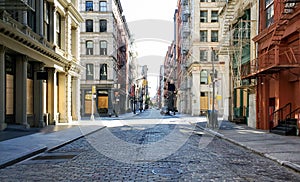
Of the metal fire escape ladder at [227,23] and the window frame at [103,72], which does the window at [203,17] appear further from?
the metal fire escape ladder at [227,23]

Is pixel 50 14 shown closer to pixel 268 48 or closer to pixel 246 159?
pixel 268 48

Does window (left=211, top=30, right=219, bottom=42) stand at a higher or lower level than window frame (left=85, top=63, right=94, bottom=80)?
higher

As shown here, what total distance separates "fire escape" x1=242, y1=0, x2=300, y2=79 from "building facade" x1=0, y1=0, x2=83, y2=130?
13.2m

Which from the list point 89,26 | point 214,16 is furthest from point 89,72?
point 214,16

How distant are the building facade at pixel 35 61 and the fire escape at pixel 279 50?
43.4 feet

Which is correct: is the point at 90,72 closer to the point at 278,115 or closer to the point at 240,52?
the point at 240,52

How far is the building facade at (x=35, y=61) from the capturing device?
67.1ft

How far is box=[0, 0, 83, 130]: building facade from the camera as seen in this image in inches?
805

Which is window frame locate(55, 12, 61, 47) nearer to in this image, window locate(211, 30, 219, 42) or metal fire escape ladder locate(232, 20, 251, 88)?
metal fire escape ladder locate(232, 20, 251, 88)

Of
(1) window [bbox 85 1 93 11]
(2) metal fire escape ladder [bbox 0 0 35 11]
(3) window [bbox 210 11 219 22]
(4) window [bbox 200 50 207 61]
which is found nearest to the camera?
(2) metal fire escape ladder [bbox 0 0 35 11]

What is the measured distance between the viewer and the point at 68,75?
33781 millimetres

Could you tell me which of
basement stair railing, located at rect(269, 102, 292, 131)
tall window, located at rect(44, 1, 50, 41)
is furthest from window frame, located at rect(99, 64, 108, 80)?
basement stair railing, located at rect(269, 102, 292, 131)

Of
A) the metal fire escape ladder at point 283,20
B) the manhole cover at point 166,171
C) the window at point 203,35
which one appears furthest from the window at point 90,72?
the manhole cover at point 166,171

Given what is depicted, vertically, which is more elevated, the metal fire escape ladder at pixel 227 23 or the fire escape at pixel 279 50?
the metal fire escape ladder at pixel 227 23
